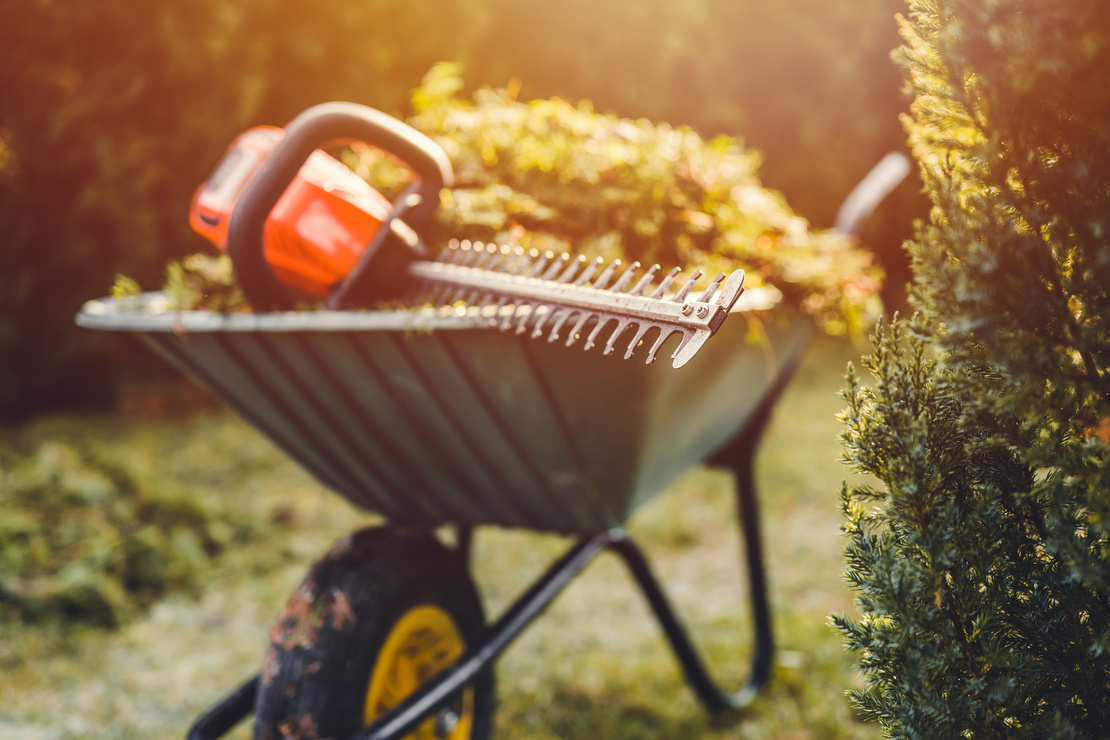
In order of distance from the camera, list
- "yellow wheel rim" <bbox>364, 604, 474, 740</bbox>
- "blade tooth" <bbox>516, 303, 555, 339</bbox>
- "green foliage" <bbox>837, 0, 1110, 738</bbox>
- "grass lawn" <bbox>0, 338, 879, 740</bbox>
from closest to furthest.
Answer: "green foliage" <bbox>837, 0, 1110, 738</bbox> < "blade tooth" <bbox>516, 303, 555, 339</bbox> < "yellow wheel rim" <bbox>364, 604, 474, 740</bbox> < "grass lawn" <bbox>0, 338, 879, 740</bbox>

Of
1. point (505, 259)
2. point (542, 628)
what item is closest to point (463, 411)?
point (505, 259)

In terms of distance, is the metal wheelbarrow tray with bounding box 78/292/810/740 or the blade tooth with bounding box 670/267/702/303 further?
the metal wheelbarrow tray with bounding box 78/292/810/740

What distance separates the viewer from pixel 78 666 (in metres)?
2.25

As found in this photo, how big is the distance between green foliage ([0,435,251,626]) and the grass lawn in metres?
0.09

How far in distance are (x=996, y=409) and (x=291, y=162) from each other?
33.9 inches

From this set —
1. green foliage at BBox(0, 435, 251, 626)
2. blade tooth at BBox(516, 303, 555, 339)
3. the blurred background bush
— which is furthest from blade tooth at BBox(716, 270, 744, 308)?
the blurred background bush

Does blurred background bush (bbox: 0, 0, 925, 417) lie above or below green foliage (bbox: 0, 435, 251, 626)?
above

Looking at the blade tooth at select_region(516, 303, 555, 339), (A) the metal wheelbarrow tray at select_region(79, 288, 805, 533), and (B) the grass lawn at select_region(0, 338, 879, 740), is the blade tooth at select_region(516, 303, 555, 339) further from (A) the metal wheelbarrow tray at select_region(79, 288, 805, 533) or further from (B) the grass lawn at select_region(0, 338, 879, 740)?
(B) the grass lawn at select_region(0, 338, 879, 740)

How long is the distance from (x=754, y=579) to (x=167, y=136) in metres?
4.01

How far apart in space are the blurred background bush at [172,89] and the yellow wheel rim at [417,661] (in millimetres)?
2808

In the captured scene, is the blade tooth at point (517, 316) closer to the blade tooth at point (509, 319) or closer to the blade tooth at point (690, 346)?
the blade tooth at point (509, 319)

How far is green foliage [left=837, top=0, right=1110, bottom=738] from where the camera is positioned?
1.94ft

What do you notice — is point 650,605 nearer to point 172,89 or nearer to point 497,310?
point 497,310

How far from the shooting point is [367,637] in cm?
119
